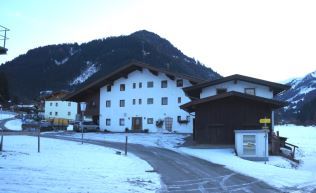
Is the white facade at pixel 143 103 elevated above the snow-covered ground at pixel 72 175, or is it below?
above

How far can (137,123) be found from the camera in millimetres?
59844

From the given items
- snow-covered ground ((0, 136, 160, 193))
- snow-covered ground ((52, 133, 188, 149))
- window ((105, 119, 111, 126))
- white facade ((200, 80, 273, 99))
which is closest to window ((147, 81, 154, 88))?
window ((105, 119, 111, 126))

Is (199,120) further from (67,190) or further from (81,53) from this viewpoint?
Result: (81,53)

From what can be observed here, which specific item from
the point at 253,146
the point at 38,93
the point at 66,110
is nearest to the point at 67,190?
the point at 253,146

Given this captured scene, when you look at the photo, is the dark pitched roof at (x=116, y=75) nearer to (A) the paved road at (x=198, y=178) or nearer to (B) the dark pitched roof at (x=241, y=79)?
(B) the dark pitched roof at (x=241, y=79)

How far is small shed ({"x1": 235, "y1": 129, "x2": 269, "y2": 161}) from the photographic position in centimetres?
2988

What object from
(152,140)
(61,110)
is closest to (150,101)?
(152,140)

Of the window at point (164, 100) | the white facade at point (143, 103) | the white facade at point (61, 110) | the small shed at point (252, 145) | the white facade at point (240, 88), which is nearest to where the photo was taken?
the small shed at point (252, 145)

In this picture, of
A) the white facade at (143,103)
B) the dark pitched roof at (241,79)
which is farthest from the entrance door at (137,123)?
the dark pitched roof at (241,79)

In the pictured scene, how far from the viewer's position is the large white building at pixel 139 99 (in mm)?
57438

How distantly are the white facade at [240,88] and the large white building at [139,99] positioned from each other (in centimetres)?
1072

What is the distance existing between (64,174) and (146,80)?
1762 inches

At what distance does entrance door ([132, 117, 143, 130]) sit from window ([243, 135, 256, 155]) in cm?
3010

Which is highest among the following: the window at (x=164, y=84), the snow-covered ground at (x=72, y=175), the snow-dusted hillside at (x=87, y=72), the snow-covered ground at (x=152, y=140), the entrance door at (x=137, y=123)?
the snow-dusted hillside at (x=87, y=72)
